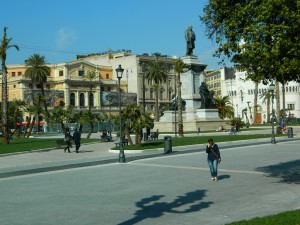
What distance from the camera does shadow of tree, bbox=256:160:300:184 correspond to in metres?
14.8

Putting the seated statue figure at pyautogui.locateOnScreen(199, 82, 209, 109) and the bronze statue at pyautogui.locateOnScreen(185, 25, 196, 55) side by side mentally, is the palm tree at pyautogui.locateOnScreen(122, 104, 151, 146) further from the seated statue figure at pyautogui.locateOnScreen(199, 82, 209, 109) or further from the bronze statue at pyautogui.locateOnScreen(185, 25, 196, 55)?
the bronze statue at pyautogui.locateOnScreen(185, 25, 196, 55)

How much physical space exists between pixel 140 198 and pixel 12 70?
102662 mm

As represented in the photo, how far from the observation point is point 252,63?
1339 cm

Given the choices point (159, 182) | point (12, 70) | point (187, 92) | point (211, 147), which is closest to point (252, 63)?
point (211, 147)

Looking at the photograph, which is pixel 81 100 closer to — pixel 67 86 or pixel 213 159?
pixel 67 86

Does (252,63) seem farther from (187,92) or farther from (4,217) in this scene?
(187,92)

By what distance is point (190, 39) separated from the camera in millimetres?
57094

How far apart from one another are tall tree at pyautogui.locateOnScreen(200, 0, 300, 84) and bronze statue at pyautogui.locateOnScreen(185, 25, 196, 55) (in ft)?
141

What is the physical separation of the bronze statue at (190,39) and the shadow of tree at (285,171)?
3782cm

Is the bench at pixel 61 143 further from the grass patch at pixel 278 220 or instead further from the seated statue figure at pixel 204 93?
the grass patch at pixel 278 220

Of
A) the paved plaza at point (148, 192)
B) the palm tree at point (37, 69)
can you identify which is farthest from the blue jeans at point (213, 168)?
the palm tree at point (37, 69)

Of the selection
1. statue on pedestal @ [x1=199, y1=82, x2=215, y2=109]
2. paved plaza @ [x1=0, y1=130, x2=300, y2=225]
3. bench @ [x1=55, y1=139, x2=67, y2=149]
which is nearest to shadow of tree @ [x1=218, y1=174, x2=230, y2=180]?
paved plaza @ [x1=0, y1=130, x2=300, y2=225]

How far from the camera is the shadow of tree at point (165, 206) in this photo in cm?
1001

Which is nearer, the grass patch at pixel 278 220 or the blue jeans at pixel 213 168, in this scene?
the grass patch at pixel 278 220
